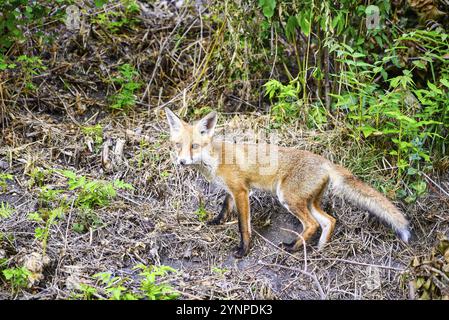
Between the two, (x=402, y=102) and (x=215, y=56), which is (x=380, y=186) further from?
(x=215, y=56)

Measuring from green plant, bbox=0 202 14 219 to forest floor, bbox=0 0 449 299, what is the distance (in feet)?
0.19

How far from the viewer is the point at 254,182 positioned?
5426mm

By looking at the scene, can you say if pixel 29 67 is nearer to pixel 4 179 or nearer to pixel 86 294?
pixel 4 179

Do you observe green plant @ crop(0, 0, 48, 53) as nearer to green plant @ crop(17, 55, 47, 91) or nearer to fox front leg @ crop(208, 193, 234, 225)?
green plant @ crop(17, 55, 47, 91)

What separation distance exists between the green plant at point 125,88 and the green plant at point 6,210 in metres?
2.09

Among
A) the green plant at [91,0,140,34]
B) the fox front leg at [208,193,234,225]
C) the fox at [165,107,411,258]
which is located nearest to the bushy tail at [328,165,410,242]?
the fox at [165,107,411,258]

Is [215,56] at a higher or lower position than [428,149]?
higher

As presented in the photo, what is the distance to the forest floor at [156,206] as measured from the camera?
4.67 metres

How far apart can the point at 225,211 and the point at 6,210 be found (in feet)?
6.81

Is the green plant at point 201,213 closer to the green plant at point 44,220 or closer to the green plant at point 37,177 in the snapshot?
the green plant at point 44,220
